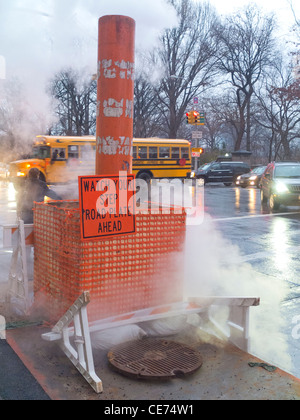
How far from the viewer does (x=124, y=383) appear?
340 cm

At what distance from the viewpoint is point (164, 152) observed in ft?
80.3

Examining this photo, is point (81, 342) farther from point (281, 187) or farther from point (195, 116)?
point (195, 116)

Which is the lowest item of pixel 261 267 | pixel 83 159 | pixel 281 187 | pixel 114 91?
pixel 261 267

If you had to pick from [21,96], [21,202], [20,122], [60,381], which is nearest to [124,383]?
[60,381]

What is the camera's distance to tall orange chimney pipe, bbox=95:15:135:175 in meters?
4.57

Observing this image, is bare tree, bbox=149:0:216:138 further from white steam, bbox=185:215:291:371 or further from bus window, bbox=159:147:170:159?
white steam, bbox=185:215:291:371

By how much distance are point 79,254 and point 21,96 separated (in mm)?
4616

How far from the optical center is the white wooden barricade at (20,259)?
480 cm

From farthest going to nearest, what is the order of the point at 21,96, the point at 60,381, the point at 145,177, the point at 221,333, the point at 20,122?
the point at 145,177, the point at 20,122, the point at 21,96, the point at 221,333, the point at 60,381

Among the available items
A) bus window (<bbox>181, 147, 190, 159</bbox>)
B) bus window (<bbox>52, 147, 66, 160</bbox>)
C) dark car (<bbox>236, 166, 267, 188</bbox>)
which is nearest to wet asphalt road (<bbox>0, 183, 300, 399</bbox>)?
bus window (<bbox>52, 147, 66, 160</bbox>)

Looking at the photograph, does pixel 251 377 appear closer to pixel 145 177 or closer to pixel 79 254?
pixel 79 254

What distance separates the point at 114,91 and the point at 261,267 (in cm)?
400

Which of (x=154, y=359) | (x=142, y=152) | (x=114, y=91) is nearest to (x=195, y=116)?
(x=142, y=152)

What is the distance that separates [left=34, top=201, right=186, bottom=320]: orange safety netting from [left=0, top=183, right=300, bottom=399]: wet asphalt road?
0.84m
